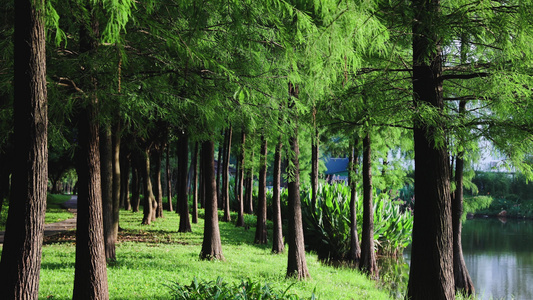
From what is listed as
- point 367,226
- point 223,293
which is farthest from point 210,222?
point 223,293

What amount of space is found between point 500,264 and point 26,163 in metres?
19.0

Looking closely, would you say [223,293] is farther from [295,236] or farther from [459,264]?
[459,264]

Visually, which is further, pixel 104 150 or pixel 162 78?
pixel 104 150

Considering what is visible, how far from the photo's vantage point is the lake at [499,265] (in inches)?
527

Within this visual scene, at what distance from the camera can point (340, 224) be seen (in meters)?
17.1

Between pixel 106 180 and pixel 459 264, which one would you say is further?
pixel 459 264

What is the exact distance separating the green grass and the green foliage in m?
3.27

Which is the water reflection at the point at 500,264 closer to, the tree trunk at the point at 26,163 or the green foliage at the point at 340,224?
the green foliage at the point at 340,224

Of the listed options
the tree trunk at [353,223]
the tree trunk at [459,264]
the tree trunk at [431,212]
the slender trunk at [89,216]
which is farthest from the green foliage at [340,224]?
the slender trunk at [89,216]

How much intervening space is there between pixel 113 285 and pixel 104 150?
3.08m

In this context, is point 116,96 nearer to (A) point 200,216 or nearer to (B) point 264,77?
(B) point 264,77

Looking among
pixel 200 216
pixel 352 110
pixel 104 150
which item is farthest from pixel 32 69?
pixel 200 216

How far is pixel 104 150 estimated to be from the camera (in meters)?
9.51

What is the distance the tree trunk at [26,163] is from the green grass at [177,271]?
87.5 inches
